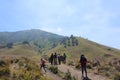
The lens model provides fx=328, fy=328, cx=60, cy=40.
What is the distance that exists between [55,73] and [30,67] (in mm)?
2958

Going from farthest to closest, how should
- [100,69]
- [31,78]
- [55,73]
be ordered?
[100,69] < [55,73] < [31,78]

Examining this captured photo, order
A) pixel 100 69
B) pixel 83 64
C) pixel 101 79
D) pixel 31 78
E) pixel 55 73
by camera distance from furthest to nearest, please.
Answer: pixel 100 69
pixel 55 73
pixel 101 79
pixel 83 64
pixel 31 78

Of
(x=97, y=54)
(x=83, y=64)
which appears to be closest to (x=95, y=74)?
(x=83, y=64)

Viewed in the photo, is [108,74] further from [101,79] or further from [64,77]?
[64,77]

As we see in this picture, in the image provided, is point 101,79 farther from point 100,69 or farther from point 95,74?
point 100,69

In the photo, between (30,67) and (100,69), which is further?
(100,69)

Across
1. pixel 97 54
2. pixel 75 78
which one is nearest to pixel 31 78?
pixel 75 78

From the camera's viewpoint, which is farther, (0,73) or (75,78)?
(75,78)

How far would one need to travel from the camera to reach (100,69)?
37750 mm

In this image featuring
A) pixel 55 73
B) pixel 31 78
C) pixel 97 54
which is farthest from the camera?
pixel 97 54

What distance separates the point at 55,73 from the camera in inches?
1314

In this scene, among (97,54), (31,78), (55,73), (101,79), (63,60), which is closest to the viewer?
(31,78)

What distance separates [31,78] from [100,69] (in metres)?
14.8

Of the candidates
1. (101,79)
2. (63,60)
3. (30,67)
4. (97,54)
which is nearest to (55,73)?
(30,67)
